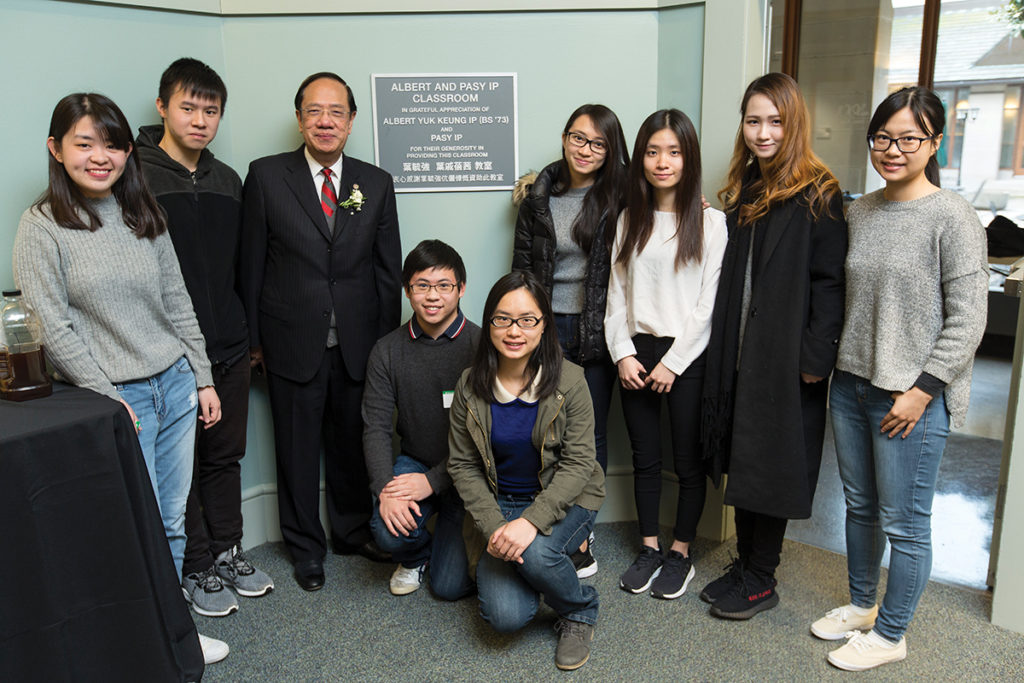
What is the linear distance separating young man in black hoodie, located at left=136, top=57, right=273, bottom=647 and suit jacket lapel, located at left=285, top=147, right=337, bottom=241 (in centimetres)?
18

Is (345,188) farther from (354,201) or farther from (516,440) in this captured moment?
(516,440)

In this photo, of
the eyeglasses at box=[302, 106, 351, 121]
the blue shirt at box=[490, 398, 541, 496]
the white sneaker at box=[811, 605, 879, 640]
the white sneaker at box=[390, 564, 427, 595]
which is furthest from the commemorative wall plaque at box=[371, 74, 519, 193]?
the white sneaker at box=[811, 605, 879, 640]

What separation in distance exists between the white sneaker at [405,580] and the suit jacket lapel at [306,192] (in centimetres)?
115

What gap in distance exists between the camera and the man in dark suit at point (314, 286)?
2.44 meters

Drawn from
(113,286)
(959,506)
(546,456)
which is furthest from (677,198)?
(959,506)

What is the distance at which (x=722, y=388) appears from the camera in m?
2.29

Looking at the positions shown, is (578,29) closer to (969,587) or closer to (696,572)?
(696,572)

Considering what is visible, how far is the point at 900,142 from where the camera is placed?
1.85 metres

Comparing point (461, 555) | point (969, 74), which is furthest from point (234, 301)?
point (969, 74)

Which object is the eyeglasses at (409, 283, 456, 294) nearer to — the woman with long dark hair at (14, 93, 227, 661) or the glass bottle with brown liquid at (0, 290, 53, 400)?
the woman with long dark hair at (14, 93, 227, 661)

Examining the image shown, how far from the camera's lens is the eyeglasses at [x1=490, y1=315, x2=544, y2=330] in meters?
2.13

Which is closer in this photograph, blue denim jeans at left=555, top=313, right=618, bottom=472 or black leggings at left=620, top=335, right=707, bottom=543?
black leggings at left=620, top=335, right=707, bottom=543

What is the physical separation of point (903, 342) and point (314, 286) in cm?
173

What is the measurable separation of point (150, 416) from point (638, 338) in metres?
1.44
